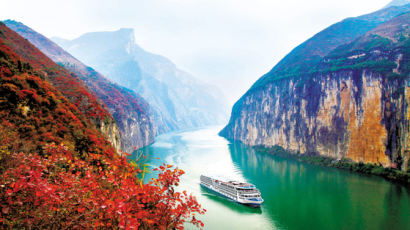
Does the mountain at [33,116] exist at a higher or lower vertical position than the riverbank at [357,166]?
higher

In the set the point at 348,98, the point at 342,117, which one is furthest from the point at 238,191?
the point at 348,98

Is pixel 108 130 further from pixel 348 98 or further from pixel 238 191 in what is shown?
pixel 348 98

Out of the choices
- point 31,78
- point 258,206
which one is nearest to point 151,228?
point 31,78

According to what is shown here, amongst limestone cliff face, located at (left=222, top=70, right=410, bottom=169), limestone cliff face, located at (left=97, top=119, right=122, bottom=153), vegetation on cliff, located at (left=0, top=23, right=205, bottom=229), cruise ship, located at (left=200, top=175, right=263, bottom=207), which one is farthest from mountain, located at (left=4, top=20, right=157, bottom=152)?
limestone cliff face, located at (left=222, top=70, right=410, bottom=169)

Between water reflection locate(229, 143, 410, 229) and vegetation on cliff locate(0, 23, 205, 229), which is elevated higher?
vegetation on cliff locate(0, 23, 205, 229)

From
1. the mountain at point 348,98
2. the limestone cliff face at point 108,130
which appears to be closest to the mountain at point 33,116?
the limestone cliff face at point 108,130

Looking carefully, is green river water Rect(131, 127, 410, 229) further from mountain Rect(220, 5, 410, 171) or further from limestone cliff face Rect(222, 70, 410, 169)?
mountain Rect(220, 5, 410, 171)

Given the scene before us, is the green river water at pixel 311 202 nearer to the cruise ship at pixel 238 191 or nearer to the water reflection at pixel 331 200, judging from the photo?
the water reflection at pixel 331 200
